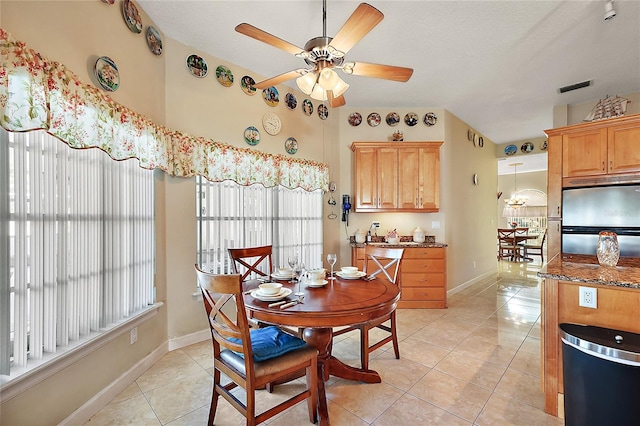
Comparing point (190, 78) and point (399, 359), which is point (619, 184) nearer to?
point (399, 359)

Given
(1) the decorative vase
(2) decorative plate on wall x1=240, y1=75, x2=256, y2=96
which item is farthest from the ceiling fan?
(1) the decorative vase

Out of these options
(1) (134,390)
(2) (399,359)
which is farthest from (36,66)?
(2) (399,359)

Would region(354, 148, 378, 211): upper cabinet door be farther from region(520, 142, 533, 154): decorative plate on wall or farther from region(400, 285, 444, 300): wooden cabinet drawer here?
region(520, 142, 533, 154): decorative plate on wall

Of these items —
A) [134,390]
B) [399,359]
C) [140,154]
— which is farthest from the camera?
[399,359]

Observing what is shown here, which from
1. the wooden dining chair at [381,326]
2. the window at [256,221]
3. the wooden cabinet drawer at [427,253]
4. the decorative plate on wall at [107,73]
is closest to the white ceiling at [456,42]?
the decorative plate on wall at [107,73]

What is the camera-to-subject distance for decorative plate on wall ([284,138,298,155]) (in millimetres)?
3672

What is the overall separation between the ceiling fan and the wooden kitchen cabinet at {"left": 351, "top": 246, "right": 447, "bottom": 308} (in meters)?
2.50

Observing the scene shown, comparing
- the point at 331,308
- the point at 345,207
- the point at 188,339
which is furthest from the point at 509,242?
the point at 188,339

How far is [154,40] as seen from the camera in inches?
97.8

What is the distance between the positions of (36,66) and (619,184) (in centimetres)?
500

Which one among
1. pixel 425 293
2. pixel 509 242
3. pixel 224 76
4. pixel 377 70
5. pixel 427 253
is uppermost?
pixel 224 76

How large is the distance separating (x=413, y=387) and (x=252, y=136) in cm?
290

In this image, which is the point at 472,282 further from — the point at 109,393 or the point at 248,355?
the point at 109,393

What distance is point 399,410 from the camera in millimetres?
1855
